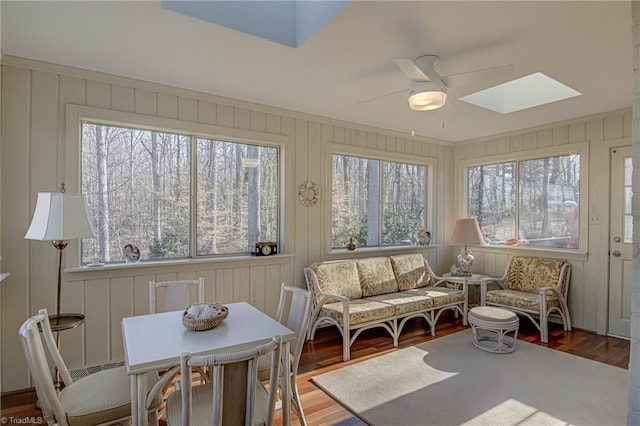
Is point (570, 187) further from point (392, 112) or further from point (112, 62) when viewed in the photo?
point (112, 62)

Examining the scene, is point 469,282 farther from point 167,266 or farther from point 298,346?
point 167,266

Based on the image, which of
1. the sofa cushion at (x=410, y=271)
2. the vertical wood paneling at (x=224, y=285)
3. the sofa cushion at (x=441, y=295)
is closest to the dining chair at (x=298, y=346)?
the vertical wood paneling at (x=224, y=285)

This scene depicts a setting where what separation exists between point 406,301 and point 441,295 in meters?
0.62

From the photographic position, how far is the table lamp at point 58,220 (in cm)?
234

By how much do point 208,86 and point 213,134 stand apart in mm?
506

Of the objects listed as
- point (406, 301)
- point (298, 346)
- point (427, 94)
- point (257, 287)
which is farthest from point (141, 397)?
point (406, 301)

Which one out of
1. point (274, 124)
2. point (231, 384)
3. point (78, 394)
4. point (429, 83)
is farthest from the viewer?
point (274, 124)

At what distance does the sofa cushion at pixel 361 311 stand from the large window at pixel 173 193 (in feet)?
3.54

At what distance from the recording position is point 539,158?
478cm

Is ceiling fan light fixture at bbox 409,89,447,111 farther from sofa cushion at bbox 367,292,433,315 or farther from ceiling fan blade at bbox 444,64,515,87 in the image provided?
sofa cushion at bbox 367,292,433,315

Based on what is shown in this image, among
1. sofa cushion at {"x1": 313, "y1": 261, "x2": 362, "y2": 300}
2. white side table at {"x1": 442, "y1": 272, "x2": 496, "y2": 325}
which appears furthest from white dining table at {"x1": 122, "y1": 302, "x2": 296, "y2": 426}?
white side table at {"x1": 442, "y1": 272, "x2": 496, "y2": 325}

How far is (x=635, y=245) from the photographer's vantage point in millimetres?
1641

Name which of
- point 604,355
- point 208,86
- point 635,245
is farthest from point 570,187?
point 208,86

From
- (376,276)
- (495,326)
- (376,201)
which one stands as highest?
(376,201)
